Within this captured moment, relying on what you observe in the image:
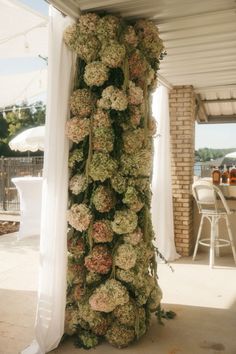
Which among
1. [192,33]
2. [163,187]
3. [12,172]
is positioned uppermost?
[192,33]

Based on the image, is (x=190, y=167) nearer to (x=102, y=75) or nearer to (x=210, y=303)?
(x=210, y=303)

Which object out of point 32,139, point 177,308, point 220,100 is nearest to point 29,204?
point 32,139

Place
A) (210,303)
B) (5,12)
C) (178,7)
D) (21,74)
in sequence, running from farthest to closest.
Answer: (21,74)
(5,12)
(210,303)
(178,7)

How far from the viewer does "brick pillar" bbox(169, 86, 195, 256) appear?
254 inches

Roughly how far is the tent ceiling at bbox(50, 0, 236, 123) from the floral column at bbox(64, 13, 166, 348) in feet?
0.51

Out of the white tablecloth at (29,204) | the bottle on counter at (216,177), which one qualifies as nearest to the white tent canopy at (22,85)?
the white tablecloth at (29,204)

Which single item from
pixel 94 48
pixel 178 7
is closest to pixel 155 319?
pixel 94 48

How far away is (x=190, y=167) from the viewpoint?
6.54 metres

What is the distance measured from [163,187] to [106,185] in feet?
9.60

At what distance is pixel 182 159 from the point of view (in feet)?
21.5

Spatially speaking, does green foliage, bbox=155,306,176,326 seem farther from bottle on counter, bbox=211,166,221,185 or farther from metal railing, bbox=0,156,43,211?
metal railing, bbox=0,156,43,211

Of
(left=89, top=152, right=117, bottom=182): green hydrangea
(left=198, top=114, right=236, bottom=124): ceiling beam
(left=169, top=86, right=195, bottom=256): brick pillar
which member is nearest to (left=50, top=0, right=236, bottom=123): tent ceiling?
(left=169, top=86, right=195, bottom=256): brick pillar

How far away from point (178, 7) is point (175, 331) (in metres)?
2.96

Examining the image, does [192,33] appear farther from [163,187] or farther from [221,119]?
[221,119]
